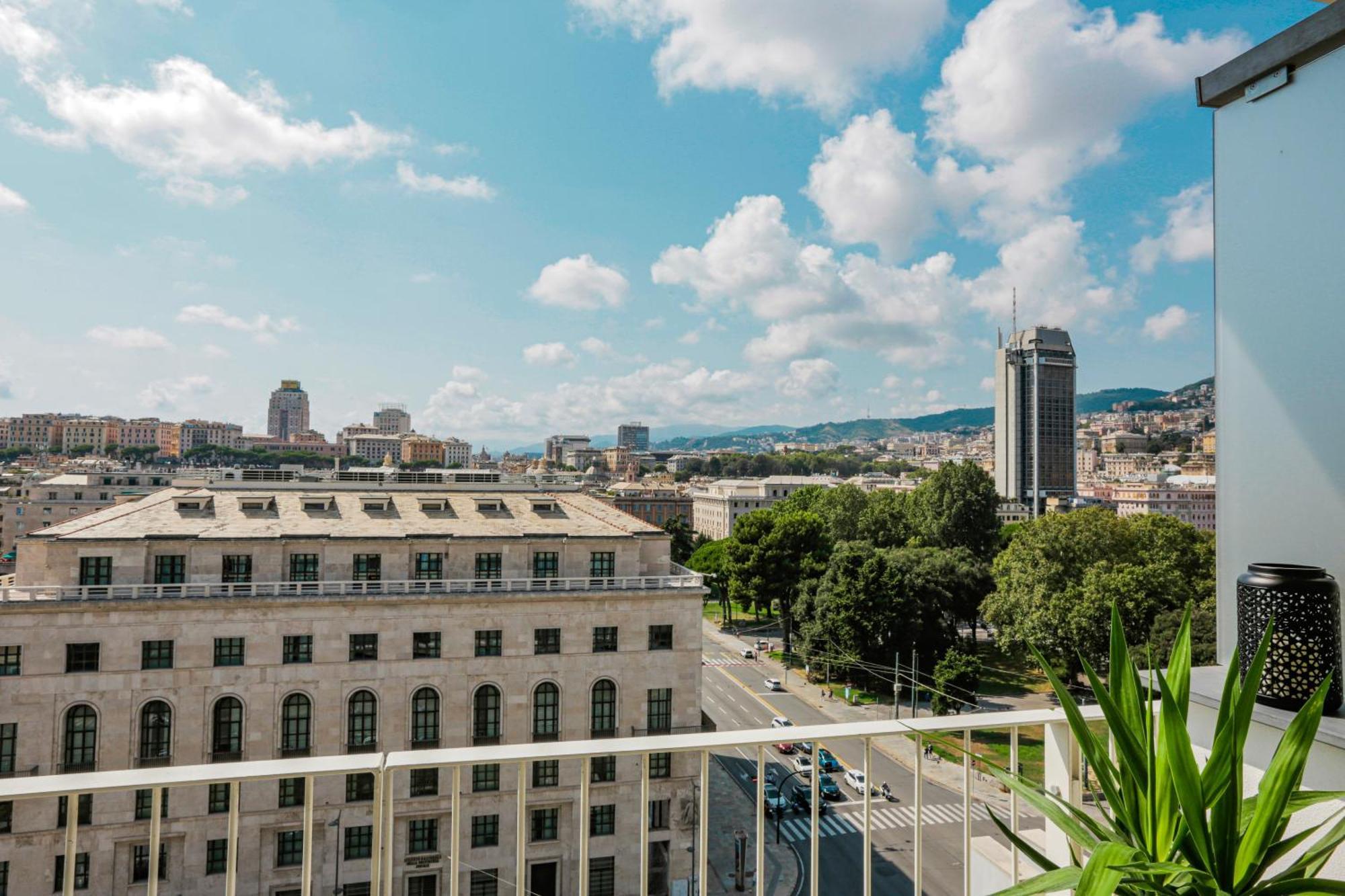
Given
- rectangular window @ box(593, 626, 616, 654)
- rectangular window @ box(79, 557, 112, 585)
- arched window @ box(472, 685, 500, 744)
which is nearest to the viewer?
rectangular window @ box(79, 557, 112, 585)

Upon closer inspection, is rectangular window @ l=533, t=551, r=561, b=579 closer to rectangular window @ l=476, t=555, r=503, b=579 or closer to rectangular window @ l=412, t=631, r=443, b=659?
rectangular window @ l=476, t=555, r=503, b=579

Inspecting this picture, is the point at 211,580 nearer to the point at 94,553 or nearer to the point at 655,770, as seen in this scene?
the point at 94,553

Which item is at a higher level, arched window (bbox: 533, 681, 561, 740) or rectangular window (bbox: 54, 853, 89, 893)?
arched window (bbox: 533, 681, 561, 740)

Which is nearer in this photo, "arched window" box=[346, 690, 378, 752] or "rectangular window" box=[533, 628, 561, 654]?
"arched window" box=[346, 690, 378, 752]

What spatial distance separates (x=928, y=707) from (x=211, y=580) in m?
27.3

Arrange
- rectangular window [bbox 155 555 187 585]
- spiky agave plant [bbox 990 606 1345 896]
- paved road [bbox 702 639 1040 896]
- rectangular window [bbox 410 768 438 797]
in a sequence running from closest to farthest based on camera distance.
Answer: spiky agave plant [bbox 990 606 1345 896], rectangular window [bbox 155 555 187 585], rectangular window [bbox 410 768 438 797], paved road [bbox 702 639 1040 896]

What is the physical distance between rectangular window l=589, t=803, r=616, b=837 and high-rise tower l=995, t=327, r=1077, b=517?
10342 cm

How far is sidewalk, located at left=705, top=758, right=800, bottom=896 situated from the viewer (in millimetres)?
19719

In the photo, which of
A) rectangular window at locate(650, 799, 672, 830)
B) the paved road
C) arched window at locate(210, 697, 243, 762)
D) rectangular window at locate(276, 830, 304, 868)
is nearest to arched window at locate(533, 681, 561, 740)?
rectangular window at locate(650, 799, 672, 830)

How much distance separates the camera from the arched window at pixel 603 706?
762 inches

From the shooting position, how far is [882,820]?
22.5m

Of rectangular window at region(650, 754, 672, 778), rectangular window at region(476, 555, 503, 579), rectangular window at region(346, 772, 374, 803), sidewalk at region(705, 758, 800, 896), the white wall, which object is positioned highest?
the white wall

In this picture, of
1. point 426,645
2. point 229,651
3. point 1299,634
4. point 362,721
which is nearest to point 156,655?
point 229,651

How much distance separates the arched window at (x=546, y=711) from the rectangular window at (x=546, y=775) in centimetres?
75
